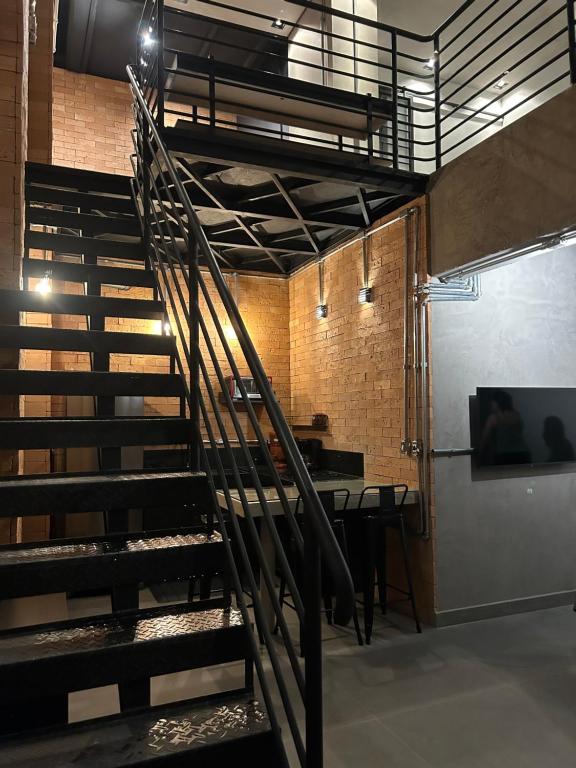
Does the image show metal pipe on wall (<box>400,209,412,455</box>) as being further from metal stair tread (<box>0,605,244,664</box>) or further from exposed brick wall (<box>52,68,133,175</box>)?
exposed brick wall (<box>52,68,133,175</box>)

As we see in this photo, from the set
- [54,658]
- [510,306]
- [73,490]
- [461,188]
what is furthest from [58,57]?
[54,658]

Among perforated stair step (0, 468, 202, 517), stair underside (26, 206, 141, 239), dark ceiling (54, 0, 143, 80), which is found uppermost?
dark ceiling (54, 0, 143, 80)

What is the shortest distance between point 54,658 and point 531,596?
4.44m

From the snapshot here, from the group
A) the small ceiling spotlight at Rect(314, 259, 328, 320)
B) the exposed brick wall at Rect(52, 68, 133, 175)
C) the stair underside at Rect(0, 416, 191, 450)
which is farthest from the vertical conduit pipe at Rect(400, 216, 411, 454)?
the exposed brick wall at Rect(52, 68, 133, 175)

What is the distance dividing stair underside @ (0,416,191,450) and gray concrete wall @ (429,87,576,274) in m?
2.71

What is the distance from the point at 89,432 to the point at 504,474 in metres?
3.76

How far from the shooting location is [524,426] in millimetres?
4855

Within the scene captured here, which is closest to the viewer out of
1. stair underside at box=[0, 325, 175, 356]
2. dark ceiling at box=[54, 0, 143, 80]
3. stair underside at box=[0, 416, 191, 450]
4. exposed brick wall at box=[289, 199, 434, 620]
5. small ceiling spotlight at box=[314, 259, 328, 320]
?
stair underside at box=[0, 416, 191, 450]

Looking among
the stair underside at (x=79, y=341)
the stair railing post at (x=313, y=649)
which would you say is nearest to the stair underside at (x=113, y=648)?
the stair railing post at (x=313, y=649)

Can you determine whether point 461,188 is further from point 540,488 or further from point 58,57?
point 58,57

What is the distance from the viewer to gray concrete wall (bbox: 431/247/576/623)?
4633 millimetres

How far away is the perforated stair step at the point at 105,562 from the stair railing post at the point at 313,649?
0.67 meters

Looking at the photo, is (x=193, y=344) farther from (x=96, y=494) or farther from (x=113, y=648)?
(x=113, y=648)

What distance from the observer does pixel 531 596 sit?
4887mm
